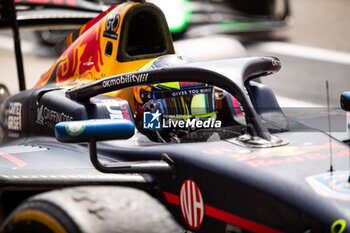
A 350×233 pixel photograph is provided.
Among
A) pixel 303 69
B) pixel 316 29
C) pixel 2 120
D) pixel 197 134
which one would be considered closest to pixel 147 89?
pixel 197 134

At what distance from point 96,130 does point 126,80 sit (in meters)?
0.62

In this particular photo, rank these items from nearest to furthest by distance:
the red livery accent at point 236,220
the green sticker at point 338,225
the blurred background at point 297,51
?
the green sticker at point 338,225
the red livery accent at point 236,220
the blurred background at point 297,51

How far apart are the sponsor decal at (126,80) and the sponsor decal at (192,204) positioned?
0.65 m

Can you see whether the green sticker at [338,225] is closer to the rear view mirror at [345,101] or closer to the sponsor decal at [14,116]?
the rear view mirror at [345,101]

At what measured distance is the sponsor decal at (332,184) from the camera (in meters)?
2.53

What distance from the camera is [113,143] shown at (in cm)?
342

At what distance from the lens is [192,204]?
2918 millimetres

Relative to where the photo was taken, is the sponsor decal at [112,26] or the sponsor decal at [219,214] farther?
the sponsor decal at [112,26]

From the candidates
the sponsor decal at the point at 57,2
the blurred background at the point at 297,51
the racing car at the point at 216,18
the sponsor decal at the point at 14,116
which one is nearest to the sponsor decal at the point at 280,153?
the sponsor decal at the point at 14,116

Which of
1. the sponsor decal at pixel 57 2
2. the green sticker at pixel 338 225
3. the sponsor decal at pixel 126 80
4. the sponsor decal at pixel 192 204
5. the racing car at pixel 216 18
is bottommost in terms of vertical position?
the racing car at pixel 216 18

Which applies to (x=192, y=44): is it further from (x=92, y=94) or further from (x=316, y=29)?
(x=316, y=29)

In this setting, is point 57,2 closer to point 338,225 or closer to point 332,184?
point 332,184

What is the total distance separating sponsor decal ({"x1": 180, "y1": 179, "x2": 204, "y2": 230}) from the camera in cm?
288

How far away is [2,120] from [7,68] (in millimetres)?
5849
